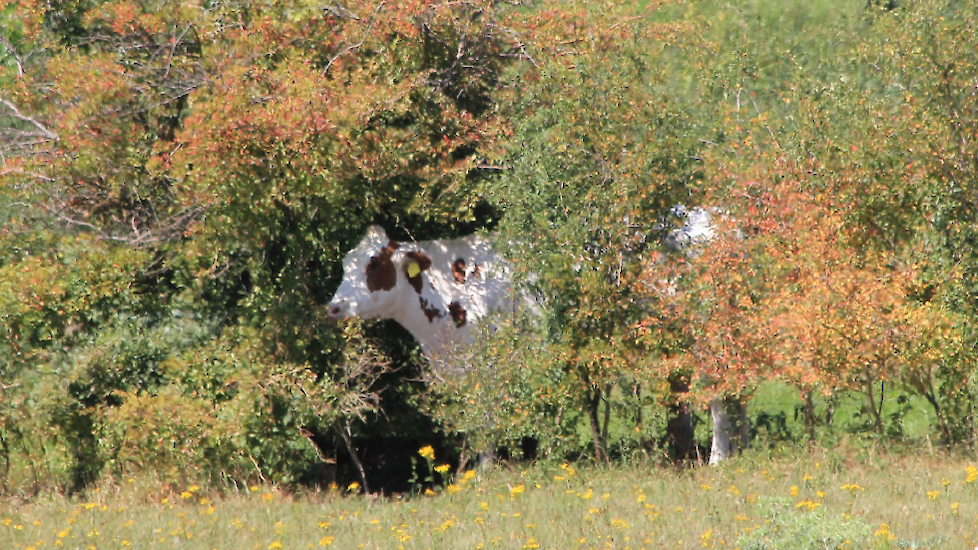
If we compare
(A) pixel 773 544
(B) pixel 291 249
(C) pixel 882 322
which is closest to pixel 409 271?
(B) pixel 291 249

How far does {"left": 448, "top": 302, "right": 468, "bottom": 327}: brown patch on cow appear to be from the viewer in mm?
11633

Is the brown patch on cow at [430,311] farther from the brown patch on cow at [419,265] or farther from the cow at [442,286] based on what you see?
the brown patch on cow at [419,265]

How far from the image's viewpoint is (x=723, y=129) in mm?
12867

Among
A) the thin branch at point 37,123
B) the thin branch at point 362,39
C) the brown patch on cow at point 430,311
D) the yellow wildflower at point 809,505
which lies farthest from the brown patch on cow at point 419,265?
the yellow wildflower at point 809,505

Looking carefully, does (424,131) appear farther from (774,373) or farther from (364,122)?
(774,373)

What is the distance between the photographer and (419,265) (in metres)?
11.6

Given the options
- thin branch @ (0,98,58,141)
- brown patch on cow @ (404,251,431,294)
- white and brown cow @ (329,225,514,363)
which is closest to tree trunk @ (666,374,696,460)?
white and brown cow @ (329,225,514,363)

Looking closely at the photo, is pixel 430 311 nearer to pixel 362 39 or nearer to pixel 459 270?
A: pixel 459 270

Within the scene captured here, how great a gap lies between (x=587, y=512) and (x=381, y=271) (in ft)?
13.3

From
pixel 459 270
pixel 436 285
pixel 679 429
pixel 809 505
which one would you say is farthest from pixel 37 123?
pixel 809 505

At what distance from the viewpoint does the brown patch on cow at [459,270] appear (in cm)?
A: 1170

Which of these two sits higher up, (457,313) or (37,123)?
(37,123)

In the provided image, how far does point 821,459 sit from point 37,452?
881 centimetres

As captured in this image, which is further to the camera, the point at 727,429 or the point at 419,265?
the point at 419,265
